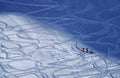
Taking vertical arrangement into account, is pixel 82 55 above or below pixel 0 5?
below

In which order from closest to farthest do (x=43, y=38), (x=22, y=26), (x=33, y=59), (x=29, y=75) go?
(x=29, y=75)
(x=33, y=59)
(x=43, y=38)
(x=22, y=26)

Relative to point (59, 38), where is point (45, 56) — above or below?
below

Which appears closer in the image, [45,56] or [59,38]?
[45,56]

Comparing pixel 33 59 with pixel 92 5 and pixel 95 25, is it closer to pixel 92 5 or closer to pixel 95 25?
pixel 95 25

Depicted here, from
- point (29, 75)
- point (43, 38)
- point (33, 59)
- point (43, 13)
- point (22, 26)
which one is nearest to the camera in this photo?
point (29, 75)

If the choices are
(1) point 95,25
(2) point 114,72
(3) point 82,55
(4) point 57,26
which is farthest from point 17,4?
(2) point 114,72

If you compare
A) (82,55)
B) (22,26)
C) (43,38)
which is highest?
(22,26)

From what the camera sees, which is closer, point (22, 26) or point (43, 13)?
point (22, 26)
